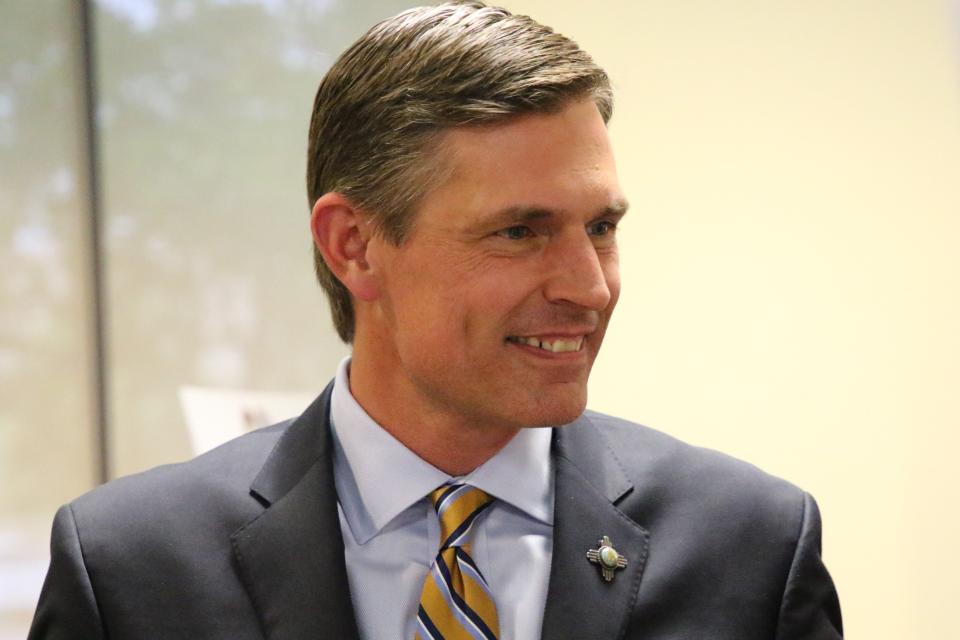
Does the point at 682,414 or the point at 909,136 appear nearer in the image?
the point at 909,136

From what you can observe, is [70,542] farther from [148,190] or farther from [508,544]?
[148,190]

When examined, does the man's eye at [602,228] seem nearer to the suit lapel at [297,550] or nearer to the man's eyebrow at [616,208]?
the man's eyebrow at [616,208]

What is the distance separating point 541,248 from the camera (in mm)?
1581

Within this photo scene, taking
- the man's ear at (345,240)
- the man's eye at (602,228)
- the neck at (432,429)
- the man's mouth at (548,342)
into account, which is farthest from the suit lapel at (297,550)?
the man's eye at (602,228)

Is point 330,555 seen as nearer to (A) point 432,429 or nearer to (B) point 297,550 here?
(B) point 297,550

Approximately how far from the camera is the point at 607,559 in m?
1.63

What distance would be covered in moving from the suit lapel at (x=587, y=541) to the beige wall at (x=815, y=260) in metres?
1.23

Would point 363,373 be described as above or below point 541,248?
below

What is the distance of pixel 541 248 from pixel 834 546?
158 centimetres

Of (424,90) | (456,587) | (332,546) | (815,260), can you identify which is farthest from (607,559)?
(815,260)

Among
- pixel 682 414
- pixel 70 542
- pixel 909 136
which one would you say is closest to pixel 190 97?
pixel 682 414

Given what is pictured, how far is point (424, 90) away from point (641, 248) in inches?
58.4

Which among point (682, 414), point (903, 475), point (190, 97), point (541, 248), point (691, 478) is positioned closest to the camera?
point (541, 248)

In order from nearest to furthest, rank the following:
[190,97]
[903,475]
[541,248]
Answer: [541,248], [903,475], [190,97]
